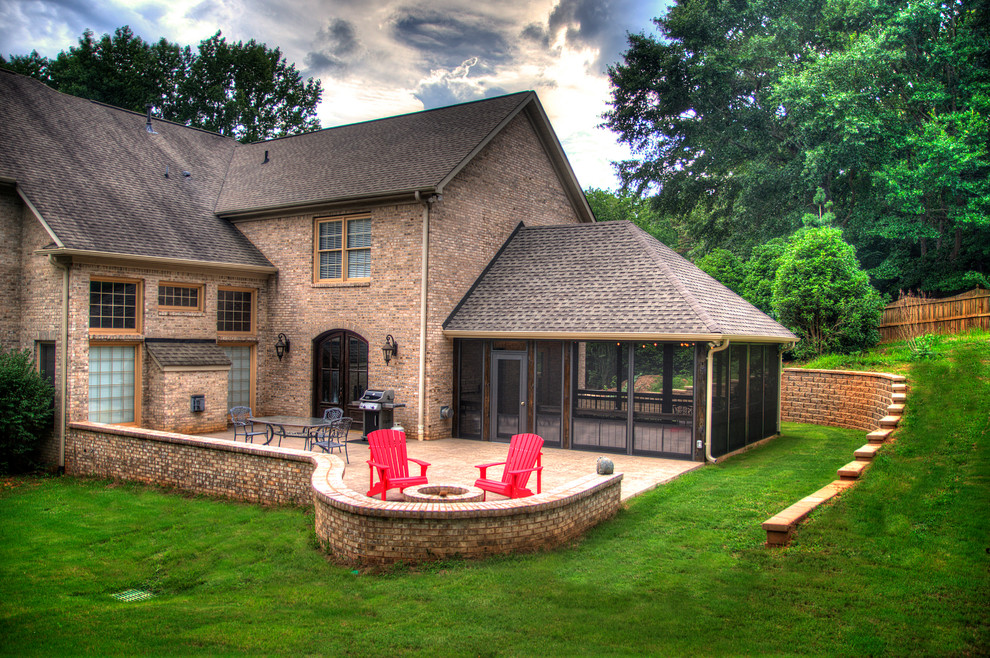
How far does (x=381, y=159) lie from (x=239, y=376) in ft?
23.0

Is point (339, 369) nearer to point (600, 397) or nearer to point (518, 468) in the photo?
point (600, 397)

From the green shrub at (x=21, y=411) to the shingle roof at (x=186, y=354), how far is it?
2.22 m

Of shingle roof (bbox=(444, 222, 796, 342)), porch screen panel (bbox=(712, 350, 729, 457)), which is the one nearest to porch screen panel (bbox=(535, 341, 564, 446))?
shingle roof (bbox=(444, 222, 796, 342))

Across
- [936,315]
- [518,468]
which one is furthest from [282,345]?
[936,315]

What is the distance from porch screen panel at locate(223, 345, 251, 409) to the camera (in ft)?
59.8

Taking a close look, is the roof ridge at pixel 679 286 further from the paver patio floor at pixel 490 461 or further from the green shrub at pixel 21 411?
the green shrub at pixel 21 411

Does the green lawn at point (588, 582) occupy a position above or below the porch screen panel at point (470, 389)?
below

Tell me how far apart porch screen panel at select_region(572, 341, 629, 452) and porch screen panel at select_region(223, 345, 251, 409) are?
903cm

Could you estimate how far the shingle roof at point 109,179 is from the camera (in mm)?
15516

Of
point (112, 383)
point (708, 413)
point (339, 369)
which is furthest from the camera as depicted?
point (339, 369)

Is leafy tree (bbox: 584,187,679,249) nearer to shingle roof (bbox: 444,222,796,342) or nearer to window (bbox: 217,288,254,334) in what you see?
shingle roof (bbox: 444,222,796,342)

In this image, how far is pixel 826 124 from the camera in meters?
27.5

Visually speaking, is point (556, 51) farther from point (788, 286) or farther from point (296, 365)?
point (296, 365)

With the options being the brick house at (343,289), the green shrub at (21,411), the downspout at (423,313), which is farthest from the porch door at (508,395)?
the green shrub at (21,411)
